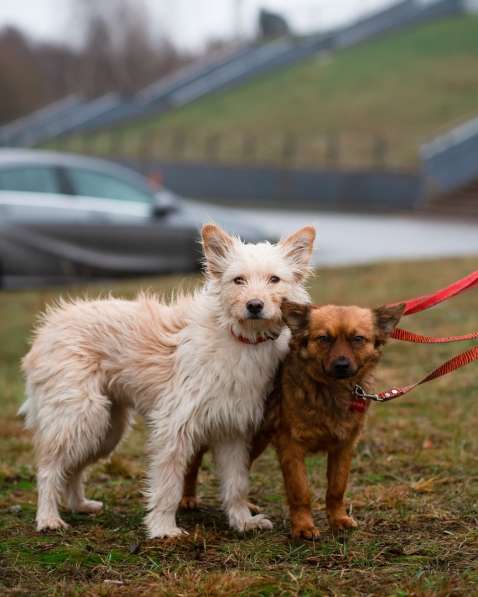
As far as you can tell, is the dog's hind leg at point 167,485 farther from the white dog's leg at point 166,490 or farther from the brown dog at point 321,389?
the brown dog at point 321,389

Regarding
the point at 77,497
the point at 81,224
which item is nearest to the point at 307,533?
the point at 77,497

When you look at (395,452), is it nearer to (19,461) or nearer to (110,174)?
(19,461)

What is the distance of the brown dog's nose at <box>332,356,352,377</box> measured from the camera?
4.49 m

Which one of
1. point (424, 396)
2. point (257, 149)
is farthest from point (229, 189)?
point (424, 396)

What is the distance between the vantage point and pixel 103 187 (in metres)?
14.8

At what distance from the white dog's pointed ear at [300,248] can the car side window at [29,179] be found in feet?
32.4

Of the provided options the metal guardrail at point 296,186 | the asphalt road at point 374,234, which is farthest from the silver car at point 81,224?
the metal guardrail at point 296,186

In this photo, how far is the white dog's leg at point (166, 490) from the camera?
4996 millimetres

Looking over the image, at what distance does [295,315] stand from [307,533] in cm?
109

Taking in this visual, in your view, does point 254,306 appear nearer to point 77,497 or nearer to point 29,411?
point 29,411

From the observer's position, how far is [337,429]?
4.74m

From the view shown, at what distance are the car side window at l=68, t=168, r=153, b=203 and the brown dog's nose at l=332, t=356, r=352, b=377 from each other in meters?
10.6

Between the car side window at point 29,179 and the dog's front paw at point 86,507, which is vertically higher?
the car side window at point 29,179

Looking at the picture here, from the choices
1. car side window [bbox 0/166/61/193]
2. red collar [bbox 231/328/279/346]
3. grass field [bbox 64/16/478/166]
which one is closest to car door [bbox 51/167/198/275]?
car side window [bbox 0/166/61/193]
